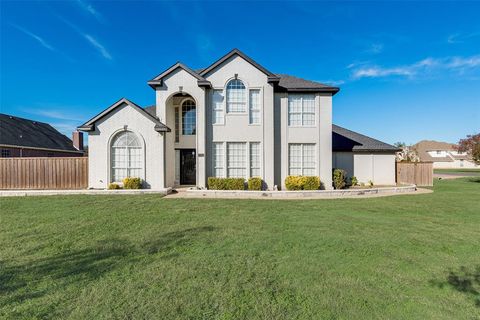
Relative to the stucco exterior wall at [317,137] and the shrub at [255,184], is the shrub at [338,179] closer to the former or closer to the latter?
the stucco exterior wall at [317,137]

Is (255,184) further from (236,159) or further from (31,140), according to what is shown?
(31,140)

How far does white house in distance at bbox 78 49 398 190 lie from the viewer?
45.6 feet

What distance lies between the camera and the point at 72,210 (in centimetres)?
921

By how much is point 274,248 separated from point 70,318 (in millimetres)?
3819

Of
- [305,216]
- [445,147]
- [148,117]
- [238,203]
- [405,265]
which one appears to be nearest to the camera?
[405,265]

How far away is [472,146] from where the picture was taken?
22297 mm

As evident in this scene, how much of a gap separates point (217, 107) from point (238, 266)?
11.4m

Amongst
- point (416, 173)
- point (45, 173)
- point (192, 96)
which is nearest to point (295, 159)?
point (192, 96)

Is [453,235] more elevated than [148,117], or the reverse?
[148,117]

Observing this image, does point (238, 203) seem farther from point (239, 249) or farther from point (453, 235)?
point (453, 235)

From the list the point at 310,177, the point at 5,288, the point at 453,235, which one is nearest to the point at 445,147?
the point at 310,177

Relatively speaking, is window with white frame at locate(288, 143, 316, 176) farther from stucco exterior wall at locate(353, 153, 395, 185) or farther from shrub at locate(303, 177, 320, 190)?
stucco exterior wall at locate(353, 153, 395, 185)

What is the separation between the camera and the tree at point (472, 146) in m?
21.3

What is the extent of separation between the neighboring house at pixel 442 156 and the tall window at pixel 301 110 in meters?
61.1
